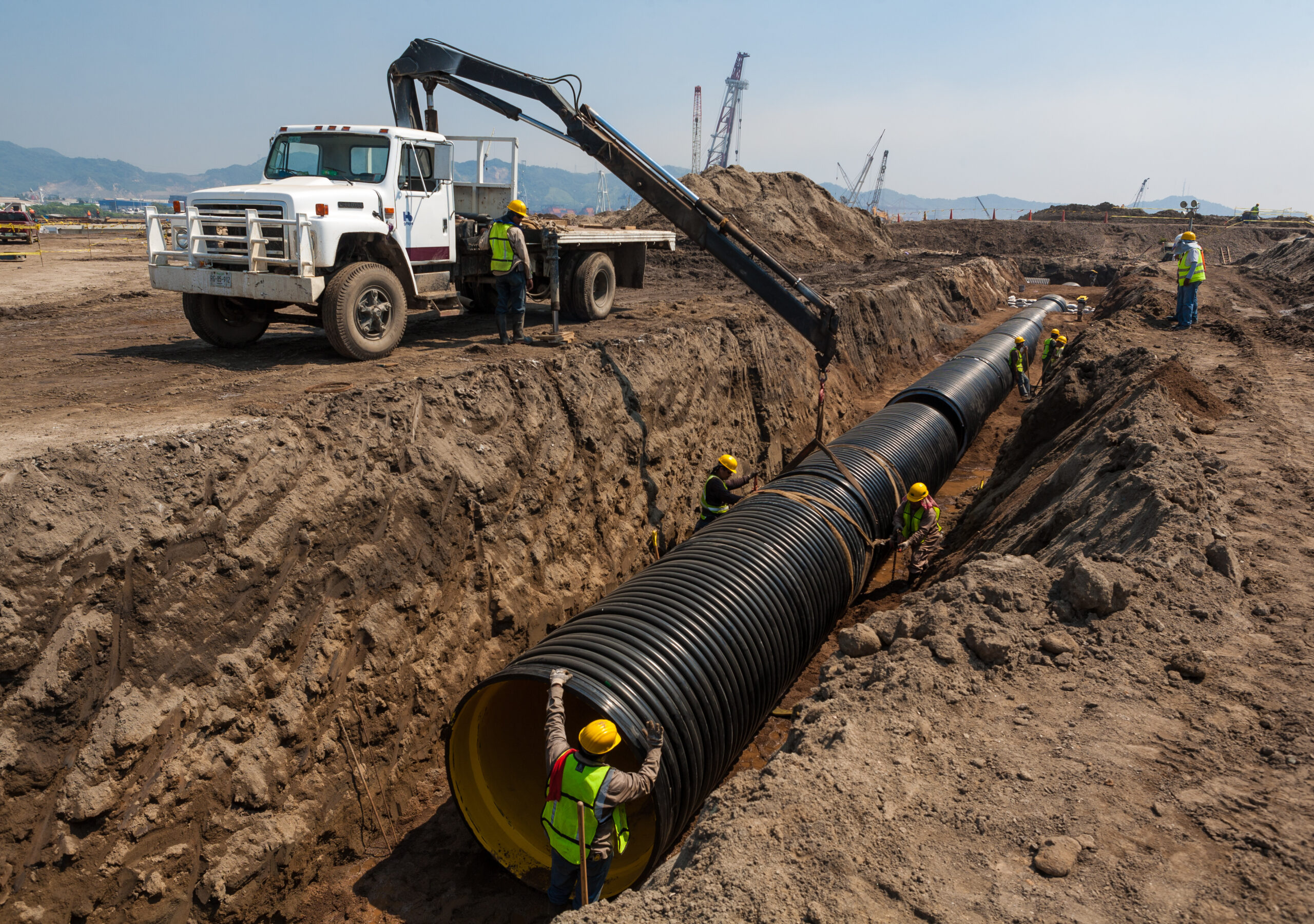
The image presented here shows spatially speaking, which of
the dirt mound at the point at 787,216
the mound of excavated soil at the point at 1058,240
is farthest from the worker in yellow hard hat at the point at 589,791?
the mound of excavated soil at the point at 1058,240

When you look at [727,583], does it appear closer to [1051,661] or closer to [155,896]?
[1051,661]

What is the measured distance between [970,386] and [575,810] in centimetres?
1067

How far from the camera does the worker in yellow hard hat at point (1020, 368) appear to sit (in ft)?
48.1

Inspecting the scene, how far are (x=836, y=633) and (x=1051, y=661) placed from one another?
3996 millimetres

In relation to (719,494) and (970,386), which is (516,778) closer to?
(719,494)

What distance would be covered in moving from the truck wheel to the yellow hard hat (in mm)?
8490

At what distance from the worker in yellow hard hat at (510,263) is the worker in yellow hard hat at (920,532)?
5.16m

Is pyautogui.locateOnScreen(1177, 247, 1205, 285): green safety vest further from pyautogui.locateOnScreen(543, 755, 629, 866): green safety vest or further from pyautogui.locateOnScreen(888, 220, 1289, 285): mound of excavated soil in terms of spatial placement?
pyautogui.locateOnScreen(888, 220, 1289, 285): mound of excavated soil

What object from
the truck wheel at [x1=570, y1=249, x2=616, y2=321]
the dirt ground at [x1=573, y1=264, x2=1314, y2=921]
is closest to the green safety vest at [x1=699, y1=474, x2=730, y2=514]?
the dirt ground at [x1=573, y1=264, x2=1314, y2=921]

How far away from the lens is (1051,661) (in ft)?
14.7

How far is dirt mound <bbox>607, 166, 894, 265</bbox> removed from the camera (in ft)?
84.7

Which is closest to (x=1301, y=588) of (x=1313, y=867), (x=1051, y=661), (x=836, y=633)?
(x=1051, y=661)

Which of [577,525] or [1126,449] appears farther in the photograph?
[577,525]

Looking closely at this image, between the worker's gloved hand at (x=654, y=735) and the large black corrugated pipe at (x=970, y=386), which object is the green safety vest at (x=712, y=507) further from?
the large black corrugated pipe at (x=970, y=386)
